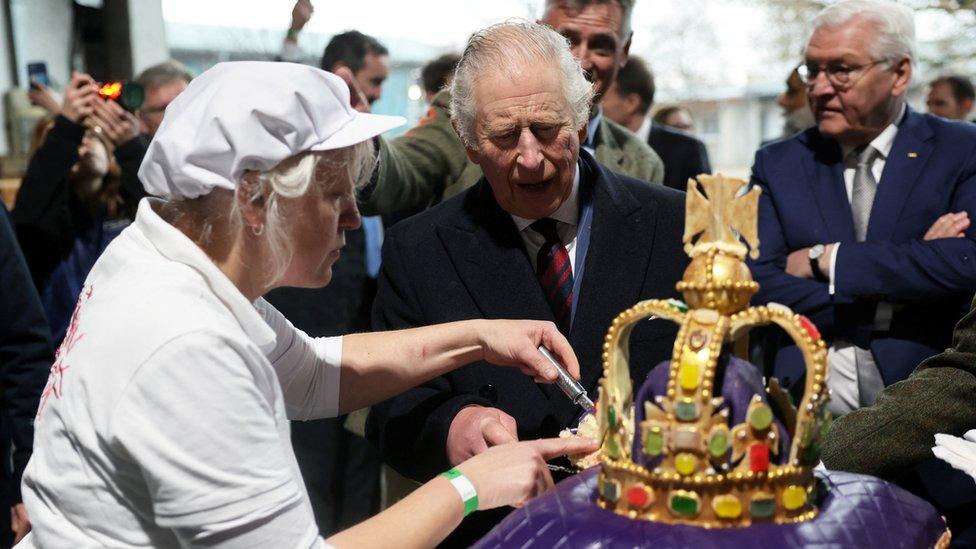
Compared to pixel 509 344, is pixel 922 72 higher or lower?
lower

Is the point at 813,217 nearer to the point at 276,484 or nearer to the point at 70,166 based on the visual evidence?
the point at 276,484

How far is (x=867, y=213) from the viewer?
3166 millimetres

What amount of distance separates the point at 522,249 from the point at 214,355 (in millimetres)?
997

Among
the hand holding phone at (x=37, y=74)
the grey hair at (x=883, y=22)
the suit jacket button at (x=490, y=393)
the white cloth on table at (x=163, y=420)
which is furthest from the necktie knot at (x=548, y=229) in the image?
the hand holding phone at (x=37, y=74)

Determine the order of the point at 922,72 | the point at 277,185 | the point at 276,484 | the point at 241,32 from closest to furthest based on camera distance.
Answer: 1. the point at 276,484
2. the point at 277,185
3. the point at 241,32
4. the point at 922,72

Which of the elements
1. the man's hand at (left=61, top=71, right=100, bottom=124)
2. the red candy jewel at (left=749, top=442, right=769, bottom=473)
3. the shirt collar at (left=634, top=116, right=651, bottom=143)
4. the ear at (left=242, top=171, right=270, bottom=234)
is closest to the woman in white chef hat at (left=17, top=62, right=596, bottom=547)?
the ear at (left=242, top=171, right=270, bottom=234)

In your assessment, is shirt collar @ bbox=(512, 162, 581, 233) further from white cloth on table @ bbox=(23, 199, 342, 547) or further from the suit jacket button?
white cloth on table @ bbox=(23, 199, 342, 547)

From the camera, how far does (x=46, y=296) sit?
3914mm

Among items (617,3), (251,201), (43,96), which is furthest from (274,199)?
(43,96)

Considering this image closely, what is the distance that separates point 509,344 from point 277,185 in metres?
0.65

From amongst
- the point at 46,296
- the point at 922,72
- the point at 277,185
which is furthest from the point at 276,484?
the point at 922,72

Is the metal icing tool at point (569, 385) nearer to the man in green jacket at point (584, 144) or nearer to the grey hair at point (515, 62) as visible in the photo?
the grey hair at point (515, 62)

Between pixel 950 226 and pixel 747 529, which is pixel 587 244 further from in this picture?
pixel 950 226

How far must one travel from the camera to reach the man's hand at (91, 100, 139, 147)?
3930 millimetres
